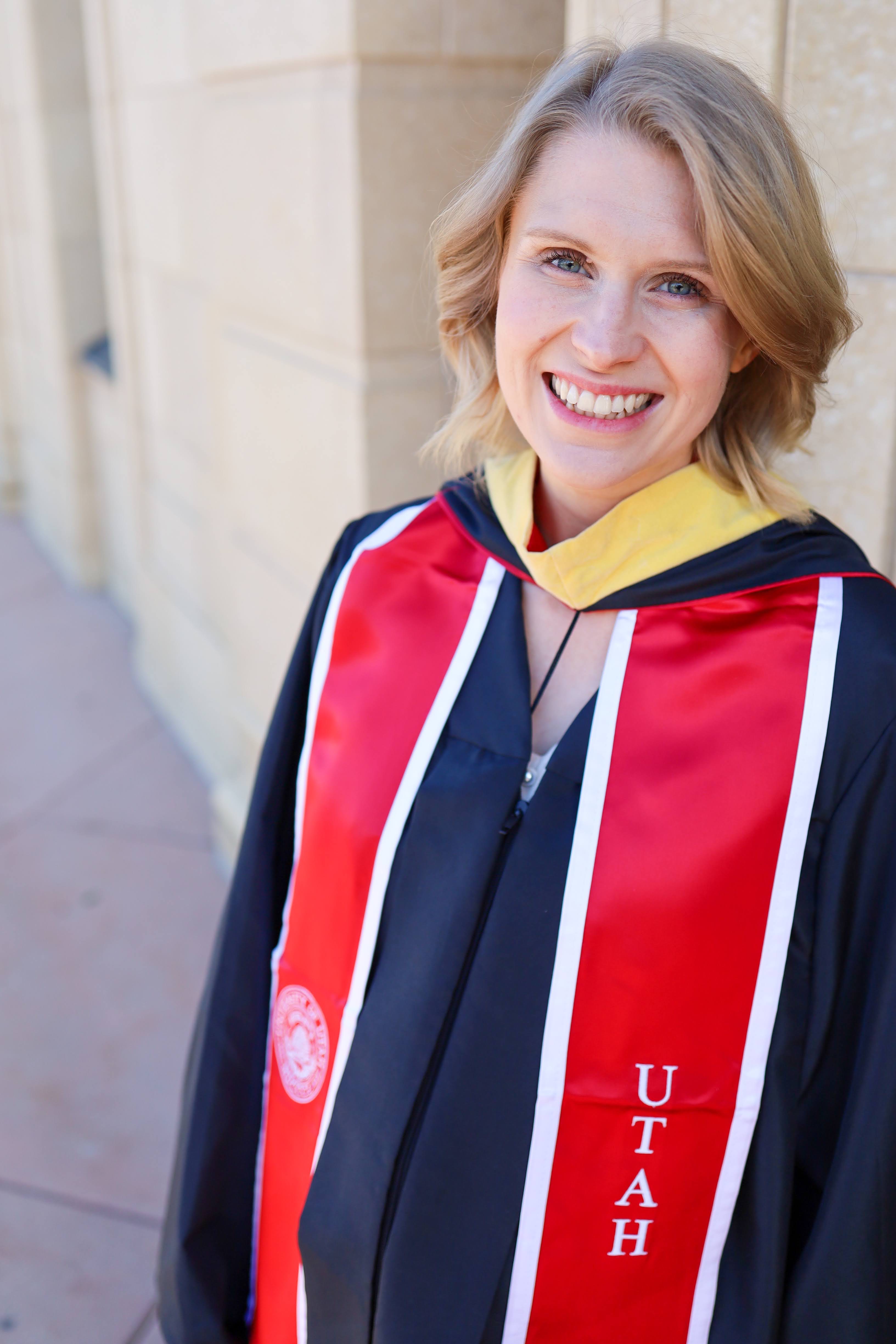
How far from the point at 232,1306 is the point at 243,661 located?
7.38 ft

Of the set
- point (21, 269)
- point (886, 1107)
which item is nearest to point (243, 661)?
point (886, 1107)

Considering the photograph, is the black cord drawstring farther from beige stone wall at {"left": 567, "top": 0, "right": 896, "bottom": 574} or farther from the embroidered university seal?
the embroidered university seal

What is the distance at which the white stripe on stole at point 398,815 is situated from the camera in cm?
149

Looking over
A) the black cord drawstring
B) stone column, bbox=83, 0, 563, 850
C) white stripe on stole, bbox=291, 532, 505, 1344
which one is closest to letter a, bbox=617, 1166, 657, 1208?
white stripe on stole, bbox=291, 532, 505, 1344

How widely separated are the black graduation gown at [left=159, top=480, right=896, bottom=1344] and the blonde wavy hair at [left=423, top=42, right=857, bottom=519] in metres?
0.17

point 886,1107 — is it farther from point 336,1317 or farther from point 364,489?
point 364,489

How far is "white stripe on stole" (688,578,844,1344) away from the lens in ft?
4.21

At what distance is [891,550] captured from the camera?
1.78 m

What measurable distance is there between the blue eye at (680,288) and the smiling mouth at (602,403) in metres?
0.11

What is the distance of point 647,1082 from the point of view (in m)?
1.37

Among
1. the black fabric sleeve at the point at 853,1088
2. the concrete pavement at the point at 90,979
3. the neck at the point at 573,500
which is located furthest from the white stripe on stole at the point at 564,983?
the concrete pavement at the point at 90,979

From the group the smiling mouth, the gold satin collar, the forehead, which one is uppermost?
the forehead

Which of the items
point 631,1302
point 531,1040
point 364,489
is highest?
point 364,489

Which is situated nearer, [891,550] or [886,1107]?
[886,1107]
